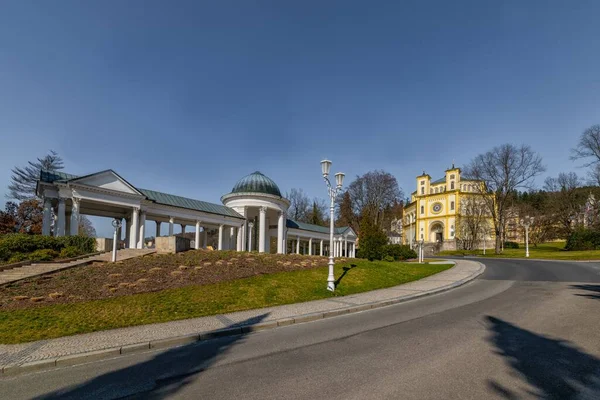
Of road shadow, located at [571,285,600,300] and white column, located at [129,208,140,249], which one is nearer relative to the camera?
road shadow, located at [571,285,600,300]

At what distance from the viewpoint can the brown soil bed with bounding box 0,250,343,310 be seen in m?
11.7

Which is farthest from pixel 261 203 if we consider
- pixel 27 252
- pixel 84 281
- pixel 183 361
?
pixel 183 361

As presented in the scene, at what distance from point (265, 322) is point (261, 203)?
28.0 m

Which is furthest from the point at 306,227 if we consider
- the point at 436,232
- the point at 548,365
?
the point at 548,365

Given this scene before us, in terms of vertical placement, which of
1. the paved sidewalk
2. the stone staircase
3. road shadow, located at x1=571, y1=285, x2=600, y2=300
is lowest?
the paved sidewalk

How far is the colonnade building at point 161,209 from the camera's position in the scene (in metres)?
24.8

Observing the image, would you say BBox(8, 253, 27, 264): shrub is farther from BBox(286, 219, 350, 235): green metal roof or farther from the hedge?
BBox(286, 219, 350, 235): green metal roof

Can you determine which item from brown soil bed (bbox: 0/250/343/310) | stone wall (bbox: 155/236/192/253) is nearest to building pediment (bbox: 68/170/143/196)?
stone wall (bbox: 155/236/192/253)

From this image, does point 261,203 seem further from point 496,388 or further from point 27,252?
point 496,388

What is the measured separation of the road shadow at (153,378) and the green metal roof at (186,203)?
25.8 metres

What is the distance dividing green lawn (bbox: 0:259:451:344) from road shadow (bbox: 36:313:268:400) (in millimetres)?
3455

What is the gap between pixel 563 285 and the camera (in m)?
14.9

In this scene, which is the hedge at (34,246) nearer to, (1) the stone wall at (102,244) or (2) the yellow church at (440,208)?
(1) the stone wall at (102,244)

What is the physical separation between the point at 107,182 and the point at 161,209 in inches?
231
